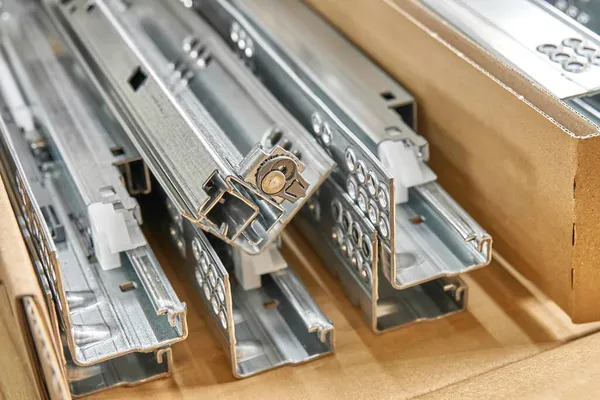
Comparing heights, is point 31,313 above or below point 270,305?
above

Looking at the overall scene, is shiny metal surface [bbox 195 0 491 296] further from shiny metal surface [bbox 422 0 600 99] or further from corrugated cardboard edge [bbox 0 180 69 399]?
corrugated cardboard edge [bbox 0 180 69 399]

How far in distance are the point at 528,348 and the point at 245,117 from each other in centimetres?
51

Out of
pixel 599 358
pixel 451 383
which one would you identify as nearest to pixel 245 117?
pixel 451 383

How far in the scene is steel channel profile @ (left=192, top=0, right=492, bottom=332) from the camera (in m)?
1.26

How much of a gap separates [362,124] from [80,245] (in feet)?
1.39

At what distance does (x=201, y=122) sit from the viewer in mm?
1346

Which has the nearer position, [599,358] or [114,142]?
[599,358]

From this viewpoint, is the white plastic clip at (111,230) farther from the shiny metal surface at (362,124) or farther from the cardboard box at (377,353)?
the shiny metal surface at (362,124)

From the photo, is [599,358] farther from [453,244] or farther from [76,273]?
[76,273]

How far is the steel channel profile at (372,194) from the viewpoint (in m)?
1.26

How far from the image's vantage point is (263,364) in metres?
1.25

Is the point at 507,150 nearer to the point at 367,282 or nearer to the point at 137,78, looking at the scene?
the point at 367,282

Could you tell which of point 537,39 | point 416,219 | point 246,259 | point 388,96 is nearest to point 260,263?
point 246,259

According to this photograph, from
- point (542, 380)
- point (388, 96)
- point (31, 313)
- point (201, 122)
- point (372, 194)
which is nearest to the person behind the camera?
point (31, 313)
